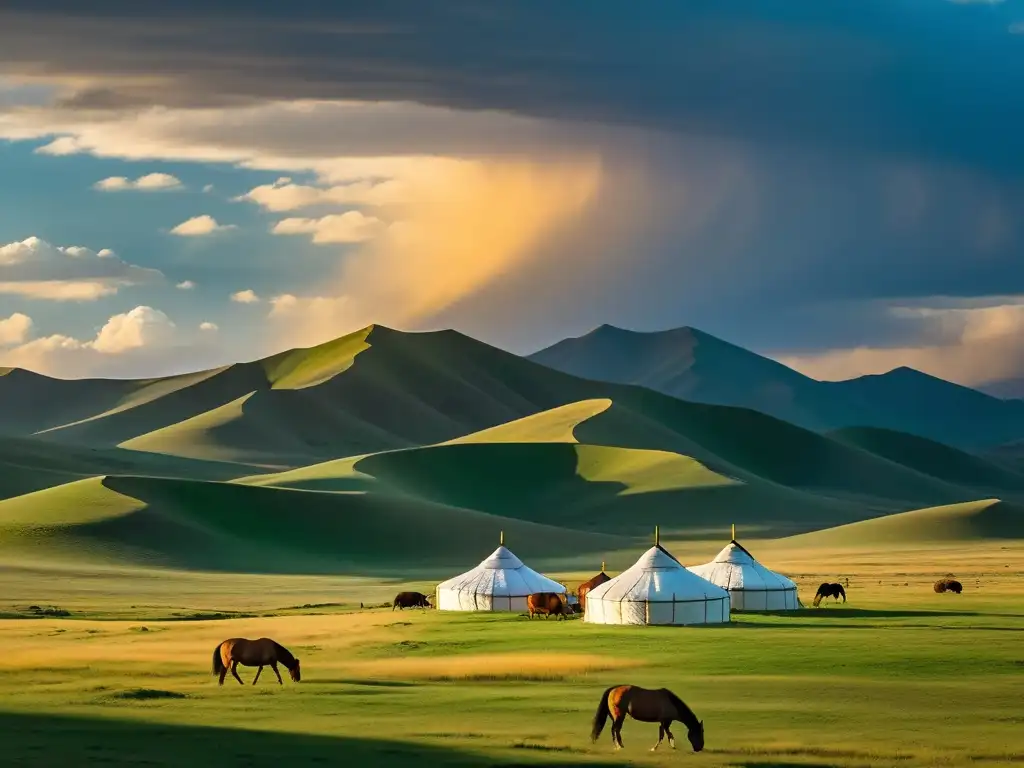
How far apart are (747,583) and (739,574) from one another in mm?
465

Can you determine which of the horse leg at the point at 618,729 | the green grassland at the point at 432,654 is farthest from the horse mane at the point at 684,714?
the horse leg at the point at 618,729

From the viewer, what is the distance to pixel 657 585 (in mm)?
56656

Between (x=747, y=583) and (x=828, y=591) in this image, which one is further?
(x=828, y=591)

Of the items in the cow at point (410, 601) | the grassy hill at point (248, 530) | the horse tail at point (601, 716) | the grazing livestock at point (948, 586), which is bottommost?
the horse tail at point (601, 716)

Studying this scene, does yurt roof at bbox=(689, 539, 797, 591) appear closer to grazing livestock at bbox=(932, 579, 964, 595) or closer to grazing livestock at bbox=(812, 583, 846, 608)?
grazing livestock at bbox=(812, 583, 846, 608)

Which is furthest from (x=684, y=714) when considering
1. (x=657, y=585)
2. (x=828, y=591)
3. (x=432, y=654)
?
(x=828, y=591)

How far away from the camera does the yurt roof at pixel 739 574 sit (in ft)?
212

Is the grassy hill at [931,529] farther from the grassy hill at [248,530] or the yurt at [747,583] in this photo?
the yurt at [747,583]

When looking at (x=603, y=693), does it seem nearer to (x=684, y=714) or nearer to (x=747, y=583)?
(x=684, y=714)

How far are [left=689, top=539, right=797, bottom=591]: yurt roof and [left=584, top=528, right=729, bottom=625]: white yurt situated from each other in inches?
270

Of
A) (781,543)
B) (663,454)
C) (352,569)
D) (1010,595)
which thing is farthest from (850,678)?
(663,454)

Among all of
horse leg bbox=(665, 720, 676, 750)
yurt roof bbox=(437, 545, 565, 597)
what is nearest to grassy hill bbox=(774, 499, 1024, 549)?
yurt roof bbox=(437, 545, 565, 597)

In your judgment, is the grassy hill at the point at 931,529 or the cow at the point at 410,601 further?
the grassy hill at the point at 931,529

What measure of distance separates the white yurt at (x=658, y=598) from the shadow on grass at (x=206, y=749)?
2723 centimetres
